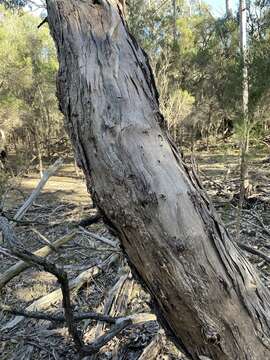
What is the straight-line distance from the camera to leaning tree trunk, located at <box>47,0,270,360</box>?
1254mm

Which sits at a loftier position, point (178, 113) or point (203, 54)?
point (203, 54)

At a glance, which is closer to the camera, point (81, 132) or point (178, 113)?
point (81, 132)

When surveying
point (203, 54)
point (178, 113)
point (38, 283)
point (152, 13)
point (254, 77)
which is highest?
point (152, 13)

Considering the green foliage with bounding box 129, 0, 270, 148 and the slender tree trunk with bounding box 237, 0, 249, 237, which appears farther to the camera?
the green foliage with bounding box 129, 0, 270, 148

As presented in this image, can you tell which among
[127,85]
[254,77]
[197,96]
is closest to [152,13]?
[197,96]

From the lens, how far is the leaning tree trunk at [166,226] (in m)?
1.25

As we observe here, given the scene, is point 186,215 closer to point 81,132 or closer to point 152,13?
point 81,132

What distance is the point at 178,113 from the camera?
52.3 ft

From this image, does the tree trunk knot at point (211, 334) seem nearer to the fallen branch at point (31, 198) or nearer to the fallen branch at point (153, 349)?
the fallen branch at point (153, 349)

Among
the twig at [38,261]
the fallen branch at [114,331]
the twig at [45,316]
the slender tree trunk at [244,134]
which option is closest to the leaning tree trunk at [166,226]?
the twig at [38,261]

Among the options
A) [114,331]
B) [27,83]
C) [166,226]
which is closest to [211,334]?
[166,226]

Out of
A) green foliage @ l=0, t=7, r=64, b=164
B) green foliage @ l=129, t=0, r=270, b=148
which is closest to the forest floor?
green foliage @ l=0, t=7, r=64, b=164

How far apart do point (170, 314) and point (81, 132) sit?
0.67 metres

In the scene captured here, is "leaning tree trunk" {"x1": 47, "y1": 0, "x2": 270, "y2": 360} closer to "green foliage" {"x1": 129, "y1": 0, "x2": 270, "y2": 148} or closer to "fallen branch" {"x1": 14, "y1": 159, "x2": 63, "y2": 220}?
"fallen branch" {"x1": 14, "y1": 159, "x2": 63, "y2": 220}
